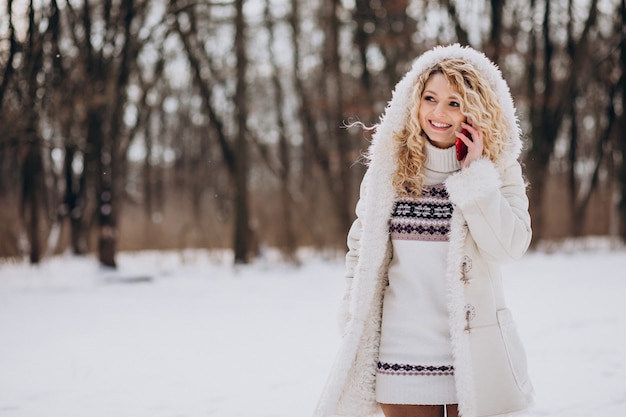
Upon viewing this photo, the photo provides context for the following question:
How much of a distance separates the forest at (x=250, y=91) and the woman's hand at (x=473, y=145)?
21.2 feet

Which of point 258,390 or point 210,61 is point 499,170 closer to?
point 258,390

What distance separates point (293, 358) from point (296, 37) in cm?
1107

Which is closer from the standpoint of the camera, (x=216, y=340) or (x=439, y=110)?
(x=439, y=110)

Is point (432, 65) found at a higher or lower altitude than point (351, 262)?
higher

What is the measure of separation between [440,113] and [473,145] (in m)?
0.16

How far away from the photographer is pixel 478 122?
7.62 feet

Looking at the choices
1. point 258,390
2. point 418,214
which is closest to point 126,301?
point 258,390

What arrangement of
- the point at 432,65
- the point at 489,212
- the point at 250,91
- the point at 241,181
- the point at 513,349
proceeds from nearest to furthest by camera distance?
the point at 489,212 < the point at 513,349 < the point at 432,65 < the point at 241,181 < the point at 250,91

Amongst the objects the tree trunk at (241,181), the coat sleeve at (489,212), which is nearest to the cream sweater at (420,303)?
the coat sleeve at (489,212)

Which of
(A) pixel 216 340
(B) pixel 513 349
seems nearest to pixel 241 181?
(A) pixel 216 340

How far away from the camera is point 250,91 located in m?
23.2

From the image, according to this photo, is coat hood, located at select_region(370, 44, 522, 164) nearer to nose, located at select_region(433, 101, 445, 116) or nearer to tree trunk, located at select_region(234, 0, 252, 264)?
nose, located at select_region(433, 101, 445, 116)

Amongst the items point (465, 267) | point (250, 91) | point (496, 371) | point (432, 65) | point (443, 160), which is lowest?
point (496, 371)

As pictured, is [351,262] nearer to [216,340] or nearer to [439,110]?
[439,110]
